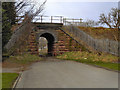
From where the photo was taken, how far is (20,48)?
20.7m

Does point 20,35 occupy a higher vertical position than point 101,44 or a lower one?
higher

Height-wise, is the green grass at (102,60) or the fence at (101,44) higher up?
the fence at (101,44)

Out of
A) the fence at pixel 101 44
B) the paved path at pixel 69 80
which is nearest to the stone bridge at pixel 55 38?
the fence at pixel 101 44

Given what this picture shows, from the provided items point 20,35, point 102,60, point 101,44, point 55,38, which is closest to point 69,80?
point 102,60

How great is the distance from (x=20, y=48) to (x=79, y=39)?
938cm

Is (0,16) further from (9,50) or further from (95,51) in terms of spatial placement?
(95,51)

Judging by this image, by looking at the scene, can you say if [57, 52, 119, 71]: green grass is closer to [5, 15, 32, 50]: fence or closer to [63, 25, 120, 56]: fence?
[63, 25, 120, 56]: fence

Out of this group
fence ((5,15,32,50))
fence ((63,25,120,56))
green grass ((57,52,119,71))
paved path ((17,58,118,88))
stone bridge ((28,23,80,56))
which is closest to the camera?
paved path ((17,58,118,88))

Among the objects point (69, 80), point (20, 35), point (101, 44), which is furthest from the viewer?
point (101, 44)

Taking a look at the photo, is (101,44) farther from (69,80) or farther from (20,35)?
(69,80)

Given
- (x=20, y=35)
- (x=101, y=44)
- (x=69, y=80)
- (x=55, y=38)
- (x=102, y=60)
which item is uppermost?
(x=20, y=35)

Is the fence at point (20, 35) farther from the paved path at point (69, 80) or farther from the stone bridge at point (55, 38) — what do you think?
the paved path at point (69, 80)

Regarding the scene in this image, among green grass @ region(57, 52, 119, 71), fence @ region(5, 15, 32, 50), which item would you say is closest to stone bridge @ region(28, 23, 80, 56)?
fence @ region(5, 15, 32, 50)

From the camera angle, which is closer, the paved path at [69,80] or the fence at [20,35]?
the paved path at [69,80]
